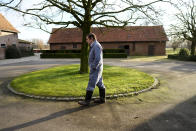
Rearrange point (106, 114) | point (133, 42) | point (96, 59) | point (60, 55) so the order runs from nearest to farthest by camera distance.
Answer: point (106, 114)
point (96, 59)
point (60, 55)
point (133, 42)

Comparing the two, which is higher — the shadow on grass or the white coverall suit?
the white coverall suit

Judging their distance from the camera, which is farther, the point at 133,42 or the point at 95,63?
the point at 133,42

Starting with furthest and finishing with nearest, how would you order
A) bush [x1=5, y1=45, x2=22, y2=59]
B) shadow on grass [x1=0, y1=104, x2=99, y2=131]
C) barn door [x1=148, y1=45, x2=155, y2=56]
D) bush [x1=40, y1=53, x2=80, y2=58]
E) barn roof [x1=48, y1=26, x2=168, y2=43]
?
barn door [x1=148, y1=45, x2=155, y2=56]
barn roof [x1=48, y1=26, x2=168, y2=43]
bush [x1=5, y1=45, x2=22, y2=59]
bush [x1=40, y1=53, x2=80, y2=58]
shadow on grass [x1=0, y1=104, x2=99, y2=131]

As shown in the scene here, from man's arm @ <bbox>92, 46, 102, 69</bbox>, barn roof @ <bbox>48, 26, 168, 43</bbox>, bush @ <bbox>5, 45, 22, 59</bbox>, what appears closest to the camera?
man's arm @ <bbox>92, 46, 102, 69</bbox>

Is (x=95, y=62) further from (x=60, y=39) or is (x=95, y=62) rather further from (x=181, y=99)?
(x=60, y=39)

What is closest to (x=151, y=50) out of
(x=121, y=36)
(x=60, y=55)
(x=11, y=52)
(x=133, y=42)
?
(x=133, y=42)

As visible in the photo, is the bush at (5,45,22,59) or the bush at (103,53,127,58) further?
the bush at (5,45,22,59)

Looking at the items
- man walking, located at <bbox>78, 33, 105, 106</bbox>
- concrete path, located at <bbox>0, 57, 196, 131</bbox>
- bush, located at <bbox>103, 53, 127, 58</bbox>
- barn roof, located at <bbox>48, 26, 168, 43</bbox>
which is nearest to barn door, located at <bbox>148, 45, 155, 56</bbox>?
barn roof, located at <bbox>48, 26, 168, 43</bbox>

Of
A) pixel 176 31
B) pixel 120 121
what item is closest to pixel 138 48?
pixel 176 31

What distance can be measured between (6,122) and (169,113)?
3.91 m

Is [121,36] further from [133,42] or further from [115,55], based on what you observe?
[115,55]

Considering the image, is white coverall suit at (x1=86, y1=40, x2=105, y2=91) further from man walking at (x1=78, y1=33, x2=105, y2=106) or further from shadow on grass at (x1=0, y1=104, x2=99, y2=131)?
shadow on grass at (x1=0, y1=104, x2=99, y2=131)

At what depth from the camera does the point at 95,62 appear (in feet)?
12.6

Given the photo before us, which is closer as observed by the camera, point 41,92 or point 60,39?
point 41,92
